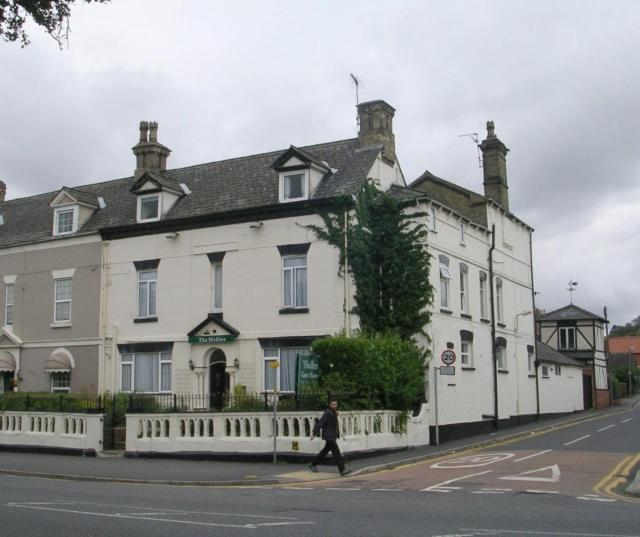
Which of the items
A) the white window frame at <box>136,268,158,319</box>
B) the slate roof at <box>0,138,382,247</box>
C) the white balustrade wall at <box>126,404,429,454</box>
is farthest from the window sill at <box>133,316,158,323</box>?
the white balustrade wall at <box>126,404,429,454</box>

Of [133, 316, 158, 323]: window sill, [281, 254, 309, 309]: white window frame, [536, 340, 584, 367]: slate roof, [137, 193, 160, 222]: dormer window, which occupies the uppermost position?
[137, 193, 160, 222]: dormer window

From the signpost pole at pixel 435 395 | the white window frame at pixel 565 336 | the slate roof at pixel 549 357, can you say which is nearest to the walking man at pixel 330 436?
the signpost pole at pixel 435 395

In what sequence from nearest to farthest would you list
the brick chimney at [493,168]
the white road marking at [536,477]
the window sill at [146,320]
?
the white road marking at [536,477] < the window sill at [146,320] < the brick chimney at [493,168]

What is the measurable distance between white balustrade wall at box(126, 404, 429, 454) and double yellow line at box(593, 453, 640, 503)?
6374 mm

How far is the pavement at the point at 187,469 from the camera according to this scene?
17.5 meters

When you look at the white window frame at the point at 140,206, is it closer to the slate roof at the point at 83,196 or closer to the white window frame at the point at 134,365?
the slate roof at the point at 83,196

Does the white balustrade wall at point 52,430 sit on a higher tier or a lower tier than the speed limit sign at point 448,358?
lower

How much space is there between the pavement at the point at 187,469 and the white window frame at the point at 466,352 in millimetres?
5223

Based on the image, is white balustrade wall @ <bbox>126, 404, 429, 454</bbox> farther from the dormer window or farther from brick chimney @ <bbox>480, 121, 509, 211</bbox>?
brick chimney @ <bbox>480, 121, 509, 211</bbox>

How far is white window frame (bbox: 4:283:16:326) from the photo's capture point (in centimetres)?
3456

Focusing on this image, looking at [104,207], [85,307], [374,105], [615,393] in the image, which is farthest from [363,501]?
[615,393]

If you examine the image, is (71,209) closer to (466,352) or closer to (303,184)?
(303,184)

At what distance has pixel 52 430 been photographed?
25141 mm

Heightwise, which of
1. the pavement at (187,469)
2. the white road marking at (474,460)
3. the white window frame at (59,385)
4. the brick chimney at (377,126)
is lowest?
the pavement at (187,469)
